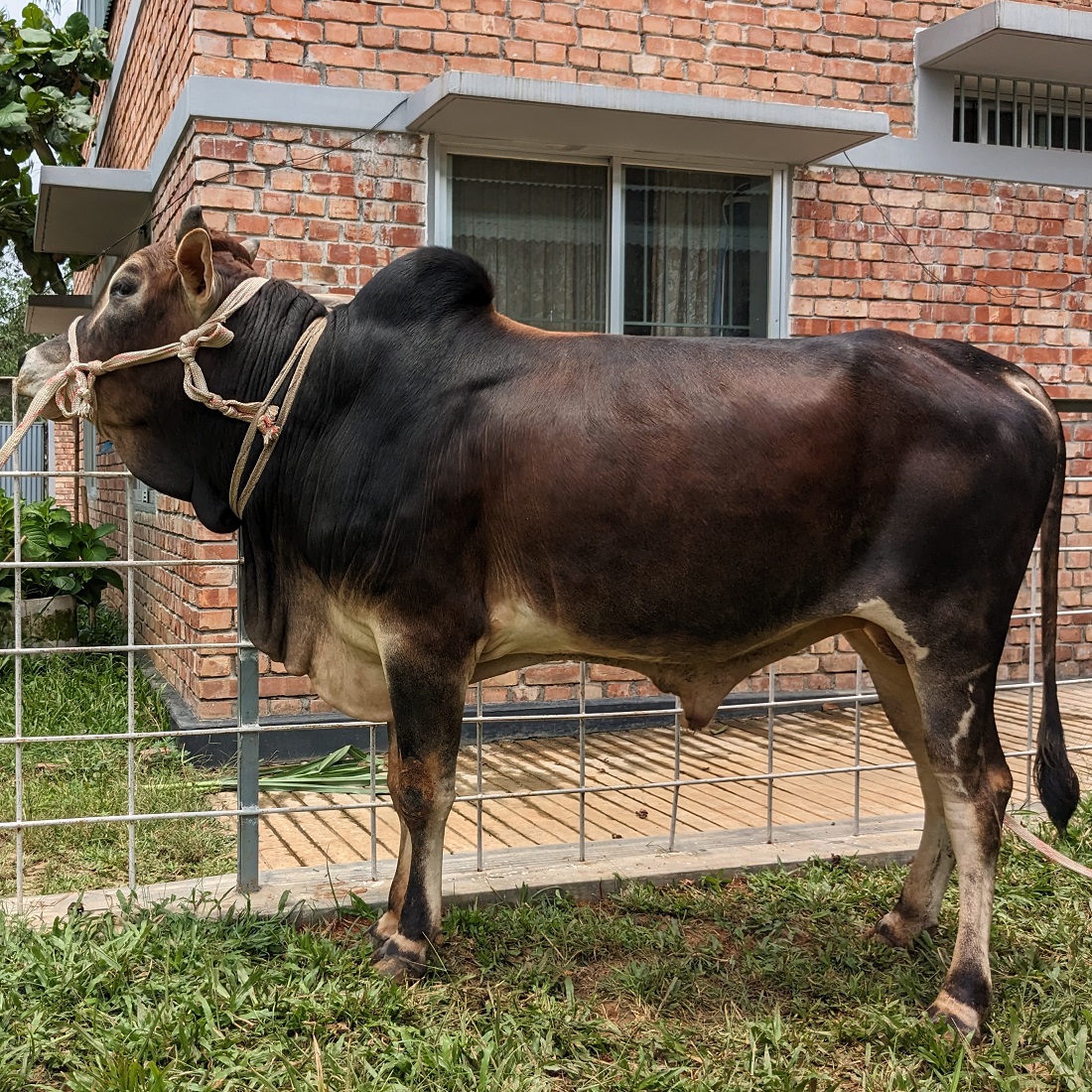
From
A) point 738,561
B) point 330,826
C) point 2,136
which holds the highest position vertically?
point 2,136

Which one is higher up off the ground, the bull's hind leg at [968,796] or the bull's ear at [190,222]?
the bull's ear at [190,222]

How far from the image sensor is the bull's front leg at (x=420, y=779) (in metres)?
3.28

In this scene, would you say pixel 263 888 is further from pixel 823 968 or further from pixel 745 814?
pixel 745 814

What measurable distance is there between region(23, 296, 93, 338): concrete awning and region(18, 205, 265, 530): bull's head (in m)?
6.05

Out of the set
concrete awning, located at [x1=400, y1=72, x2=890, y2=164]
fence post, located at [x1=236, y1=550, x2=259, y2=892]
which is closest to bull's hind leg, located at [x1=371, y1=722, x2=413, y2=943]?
fence post, located at [x1=236, y1=550, x2=259, y2=892]

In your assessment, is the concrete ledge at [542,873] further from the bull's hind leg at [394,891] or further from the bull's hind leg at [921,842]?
the bull's hind leg at [921,842]

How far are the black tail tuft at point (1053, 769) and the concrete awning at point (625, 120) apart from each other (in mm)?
3723

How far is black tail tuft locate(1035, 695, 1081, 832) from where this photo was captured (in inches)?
140

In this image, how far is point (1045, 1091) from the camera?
299 centimetres

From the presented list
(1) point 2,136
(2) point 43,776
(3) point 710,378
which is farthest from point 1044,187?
(1) point 2,136

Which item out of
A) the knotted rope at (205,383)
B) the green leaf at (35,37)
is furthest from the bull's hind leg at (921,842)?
the green leaf at (35,37)

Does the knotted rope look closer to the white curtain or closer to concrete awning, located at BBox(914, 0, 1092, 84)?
the white curtain

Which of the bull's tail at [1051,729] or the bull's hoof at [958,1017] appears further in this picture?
the bull's tail at [1051,729]

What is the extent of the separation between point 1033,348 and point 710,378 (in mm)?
5201
